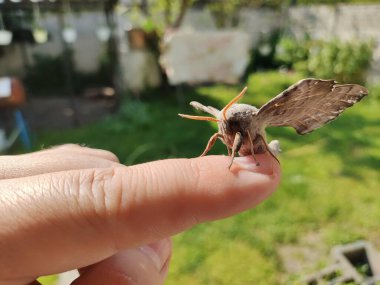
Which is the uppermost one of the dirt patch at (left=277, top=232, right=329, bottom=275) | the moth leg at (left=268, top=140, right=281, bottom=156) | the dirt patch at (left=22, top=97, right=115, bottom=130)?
the moth leg at (left=268, top=140, right=281, bottom=156)

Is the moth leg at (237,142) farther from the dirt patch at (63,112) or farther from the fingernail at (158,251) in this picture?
the dirt patch at (63,112)

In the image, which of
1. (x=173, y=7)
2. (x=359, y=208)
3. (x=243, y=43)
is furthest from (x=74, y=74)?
(x=359, y=208)

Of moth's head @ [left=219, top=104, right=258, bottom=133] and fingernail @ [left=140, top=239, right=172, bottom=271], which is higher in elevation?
moth's head @ [left=219, top=104, right=258, bottom=133]

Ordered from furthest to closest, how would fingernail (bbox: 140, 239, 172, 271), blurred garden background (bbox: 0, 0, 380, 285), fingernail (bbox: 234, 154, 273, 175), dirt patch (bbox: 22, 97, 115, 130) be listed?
1. dirt patch (bbox: 22, 97, 115, 130)
2. blurred garden background (bbox: 0, 0, 380, 285)
3. fingernail (bbox: 140, 239, 172, 271)
4. fingernail (bbox: 234, 154, 273, 175)

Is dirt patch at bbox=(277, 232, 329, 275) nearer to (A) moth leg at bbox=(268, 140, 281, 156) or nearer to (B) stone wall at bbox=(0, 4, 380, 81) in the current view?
(A) moth leg at bbox=(268, 140, 281, 156)

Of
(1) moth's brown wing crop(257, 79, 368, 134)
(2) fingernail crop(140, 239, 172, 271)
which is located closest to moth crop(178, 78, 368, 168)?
(1) moth's brown wing crop(257, 79, 368, 134)

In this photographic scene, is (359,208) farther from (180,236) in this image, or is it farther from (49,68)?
(49,68)

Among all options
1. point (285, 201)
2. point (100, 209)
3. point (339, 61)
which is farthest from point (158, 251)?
point (339, 61)

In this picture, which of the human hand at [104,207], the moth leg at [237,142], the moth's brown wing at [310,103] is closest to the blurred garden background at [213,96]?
the moth's brown wing at [310,103]
